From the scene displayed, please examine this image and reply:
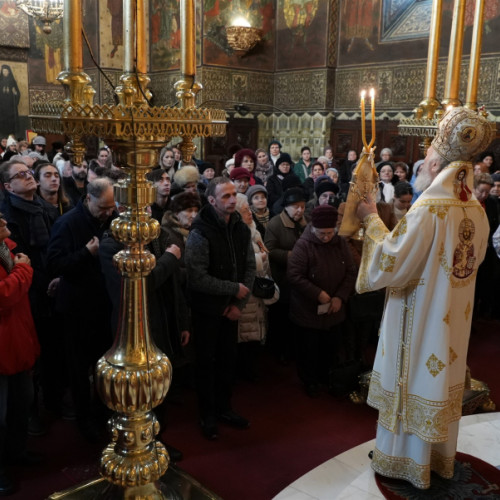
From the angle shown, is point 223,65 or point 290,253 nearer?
point 290,253

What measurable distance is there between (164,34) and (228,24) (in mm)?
1804

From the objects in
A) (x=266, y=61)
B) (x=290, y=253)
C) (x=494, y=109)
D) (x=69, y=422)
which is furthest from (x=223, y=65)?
(x=69, y=422)

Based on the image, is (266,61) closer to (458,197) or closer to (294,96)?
(294,96)

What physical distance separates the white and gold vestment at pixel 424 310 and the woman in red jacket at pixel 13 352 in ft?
5.79

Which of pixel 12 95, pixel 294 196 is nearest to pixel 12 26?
pixel 12 95

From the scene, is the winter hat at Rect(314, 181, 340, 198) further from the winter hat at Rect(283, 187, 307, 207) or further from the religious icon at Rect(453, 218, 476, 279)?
the religious icon at Rect(453, 218, 476, 279)

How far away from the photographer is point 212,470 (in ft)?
11.2

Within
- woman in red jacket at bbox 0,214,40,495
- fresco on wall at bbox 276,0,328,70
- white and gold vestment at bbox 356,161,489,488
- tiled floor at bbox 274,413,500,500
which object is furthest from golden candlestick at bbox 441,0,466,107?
fresco on wall at bbox 276,0,328,70

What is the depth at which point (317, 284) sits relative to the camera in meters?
4.41

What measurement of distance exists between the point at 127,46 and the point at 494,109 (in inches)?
429

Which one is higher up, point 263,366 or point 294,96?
point 294,96

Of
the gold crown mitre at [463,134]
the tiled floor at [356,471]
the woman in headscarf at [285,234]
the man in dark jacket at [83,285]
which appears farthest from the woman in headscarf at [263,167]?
the gold crown mitre at [463,134]

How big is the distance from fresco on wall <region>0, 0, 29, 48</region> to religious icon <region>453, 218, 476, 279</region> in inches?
574

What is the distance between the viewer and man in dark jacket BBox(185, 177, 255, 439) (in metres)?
3.60
